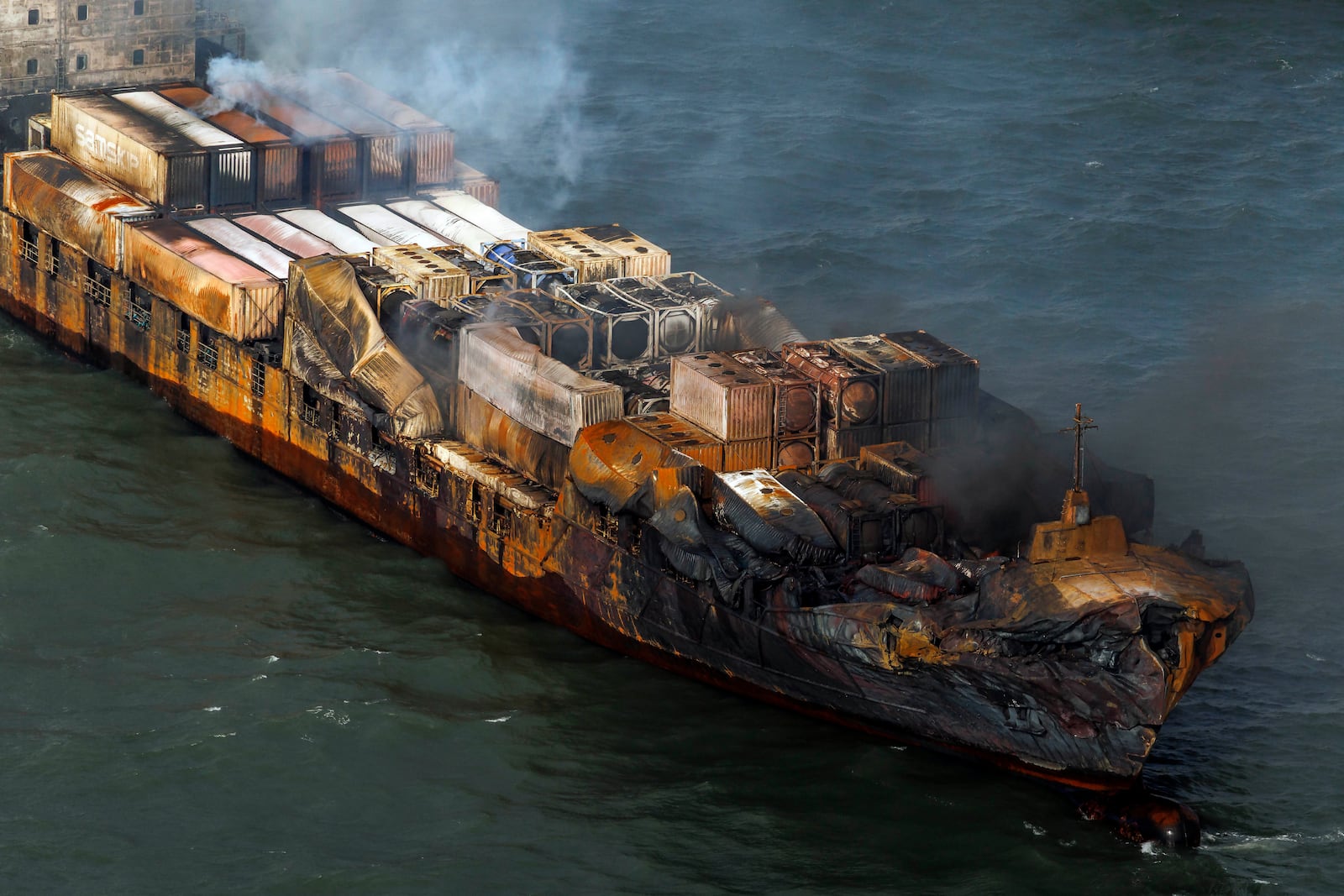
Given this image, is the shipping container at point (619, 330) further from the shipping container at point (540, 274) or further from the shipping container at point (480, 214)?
the shipping container at point (480, 214)

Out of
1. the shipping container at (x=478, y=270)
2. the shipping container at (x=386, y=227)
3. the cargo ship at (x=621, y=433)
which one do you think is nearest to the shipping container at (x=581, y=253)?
the cargo ship at (x=621, y=433)

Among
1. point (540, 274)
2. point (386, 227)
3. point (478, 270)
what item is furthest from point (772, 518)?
point (386, 227)

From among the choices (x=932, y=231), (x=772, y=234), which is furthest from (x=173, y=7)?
(x=932, y=231)

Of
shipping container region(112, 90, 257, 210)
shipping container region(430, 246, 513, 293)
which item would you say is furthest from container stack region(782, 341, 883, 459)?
shipping container region(112, 90, 257, 210)

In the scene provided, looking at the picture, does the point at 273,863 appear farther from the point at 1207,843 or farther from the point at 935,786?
the point at 1207,843

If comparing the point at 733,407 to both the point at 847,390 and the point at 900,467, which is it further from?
the point at 900,467

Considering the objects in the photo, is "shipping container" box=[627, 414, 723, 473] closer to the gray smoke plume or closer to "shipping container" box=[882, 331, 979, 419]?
"shipping container" box=[882, 331, 979, 419]
